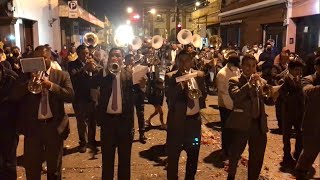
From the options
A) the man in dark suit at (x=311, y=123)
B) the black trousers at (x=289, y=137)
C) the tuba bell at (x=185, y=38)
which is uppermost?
the tuba bell at (x=185, y=38)

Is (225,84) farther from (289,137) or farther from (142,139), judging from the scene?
(142,139)

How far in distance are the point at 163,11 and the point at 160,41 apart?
6131 cm

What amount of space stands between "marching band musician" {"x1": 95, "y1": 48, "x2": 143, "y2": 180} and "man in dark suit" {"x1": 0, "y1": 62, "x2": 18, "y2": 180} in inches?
42.2

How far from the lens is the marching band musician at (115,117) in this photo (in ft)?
16.2

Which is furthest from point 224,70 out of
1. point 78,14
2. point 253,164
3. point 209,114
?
point 78,14

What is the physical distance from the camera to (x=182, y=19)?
65500 mm

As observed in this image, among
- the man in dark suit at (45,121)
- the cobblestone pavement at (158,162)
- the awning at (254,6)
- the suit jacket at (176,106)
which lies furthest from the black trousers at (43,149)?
the awning at (254,6)

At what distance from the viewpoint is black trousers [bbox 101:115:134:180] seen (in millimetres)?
4938

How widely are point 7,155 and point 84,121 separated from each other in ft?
8.71

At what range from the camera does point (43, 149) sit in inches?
187

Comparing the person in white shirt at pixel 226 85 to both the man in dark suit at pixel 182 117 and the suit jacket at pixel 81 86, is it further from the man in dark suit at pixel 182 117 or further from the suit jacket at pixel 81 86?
the suit jacket at pixel 81 86

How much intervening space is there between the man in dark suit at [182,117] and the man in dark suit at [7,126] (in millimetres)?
1975

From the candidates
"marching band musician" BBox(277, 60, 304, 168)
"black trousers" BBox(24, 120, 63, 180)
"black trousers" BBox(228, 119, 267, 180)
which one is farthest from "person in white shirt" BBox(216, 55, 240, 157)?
"black trousers" BBox(24, 120, 63, 180)

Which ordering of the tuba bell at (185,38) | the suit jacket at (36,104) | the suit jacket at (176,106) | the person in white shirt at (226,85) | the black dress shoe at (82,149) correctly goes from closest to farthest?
the suit jacket at (36,104)
the suit jacket at (176,106)
the person in white shirt at (226,85)
the black dress shoe at (82,149)
the tuba bell at (185,38)
